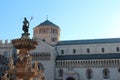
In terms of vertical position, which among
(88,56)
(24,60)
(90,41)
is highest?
(90,41)

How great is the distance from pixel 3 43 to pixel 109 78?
24.3 m

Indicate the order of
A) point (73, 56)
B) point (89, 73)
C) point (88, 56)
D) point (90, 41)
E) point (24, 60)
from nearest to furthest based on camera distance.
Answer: point (24, 60)
point (89, 73)
point (88, 56)
point (73, 56)
point (90, 41)

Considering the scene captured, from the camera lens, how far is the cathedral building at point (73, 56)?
55.3 m

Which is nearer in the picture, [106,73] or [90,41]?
[106,73]

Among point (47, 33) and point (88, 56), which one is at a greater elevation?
point (47, 33)

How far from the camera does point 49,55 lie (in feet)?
190

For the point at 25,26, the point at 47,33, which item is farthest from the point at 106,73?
the point at 25,26

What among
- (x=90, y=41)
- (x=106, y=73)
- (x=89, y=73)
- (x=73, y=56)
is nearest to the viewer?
(x=106, y=73)

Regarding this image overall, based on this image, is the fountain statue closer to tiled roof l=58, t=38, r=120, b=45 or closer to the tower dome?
tiled roof l=58, t=38, r=120, b=45

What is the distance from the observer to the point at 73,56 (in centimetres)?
5978

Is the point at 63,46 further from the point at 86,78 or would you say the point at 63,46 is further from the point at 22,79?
the point at 22,79

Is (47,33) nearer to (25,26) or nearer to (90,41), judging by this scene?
(90,41)

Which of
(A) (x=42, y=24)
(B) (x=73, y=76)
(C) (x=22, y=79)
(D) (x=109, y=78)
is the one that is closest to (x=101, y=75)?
(D) (x=109, y=78)

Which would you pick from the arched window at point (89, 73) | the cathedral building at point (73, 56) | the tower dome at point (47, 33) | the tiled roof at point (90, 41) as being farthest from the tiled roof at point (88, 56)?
the tower dome at point (47, 33)
